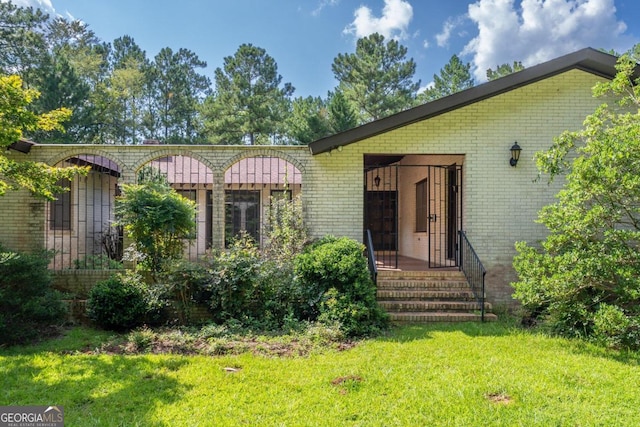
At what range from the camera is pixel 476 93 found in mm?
7492

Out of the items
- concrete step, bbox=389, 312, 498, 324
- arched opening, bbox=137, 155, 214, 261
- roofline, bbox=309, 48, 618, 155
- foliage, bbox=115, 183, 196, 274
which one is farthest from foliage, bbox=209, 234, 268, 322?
arched opening, bbox=137, 155, 214, 261

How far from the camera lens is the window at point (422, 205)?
10.8 m

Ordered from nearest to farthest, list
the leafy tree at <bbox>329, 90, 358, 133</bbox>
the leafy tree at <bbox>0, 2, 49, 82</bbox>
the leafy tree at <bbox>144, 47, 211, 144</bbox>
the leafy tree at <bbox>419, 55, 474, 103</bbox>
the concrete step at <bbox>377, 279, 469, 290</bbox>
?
the concrete step at <bbox>377, 279, 469, 290</bbox> < the leafy tree at <bbox>329, 90, 358, 133</bbox> < the leafy tree at <bbox>0, 2, 49, 82</bbox> < the leafy tree at <bbox>419, 55, 474, 103</bbox> < the leafy tree at <bbox>144, 47, 211, 144</bbox>

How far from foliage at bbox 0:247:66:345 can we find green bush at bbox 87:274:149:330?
50 centimetres

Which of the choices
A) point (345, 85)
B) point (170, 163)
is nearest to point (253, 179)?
point (170, 163)

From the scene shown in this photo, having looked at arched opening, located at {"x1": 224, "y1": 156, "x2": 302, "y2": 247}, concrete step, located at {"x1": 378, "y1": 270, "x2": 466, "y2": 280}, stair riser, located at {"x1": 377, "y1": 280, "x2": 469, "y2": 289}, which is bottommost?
stair riser, located at {"x1": 377, "y1": 280, "x2": 469, "y2": 289}

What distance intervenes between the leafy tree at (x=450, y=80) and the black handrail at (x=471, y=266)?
19138mm

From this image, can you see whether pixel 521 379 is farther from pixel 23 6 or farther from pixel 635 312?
pixel 23 6

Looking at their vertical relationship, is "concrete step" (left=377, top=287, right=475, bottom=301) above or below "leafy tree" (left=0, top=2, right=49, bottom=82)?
below

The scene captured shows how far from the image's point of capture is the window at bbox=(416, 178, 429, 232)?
10750 mm

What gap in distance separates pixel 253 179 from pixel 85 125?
12.1 m

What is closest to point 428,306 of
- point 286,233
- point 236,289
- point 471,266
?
point 471,266

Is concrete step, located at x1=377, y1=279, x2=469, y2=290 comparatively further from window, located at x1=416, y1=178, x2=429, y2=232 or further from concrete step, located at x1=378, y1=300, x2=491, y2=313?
window, located at x1=416, y1=178, x2=429, y2=232

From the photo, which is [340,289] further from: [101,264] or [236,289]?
[101,264]
